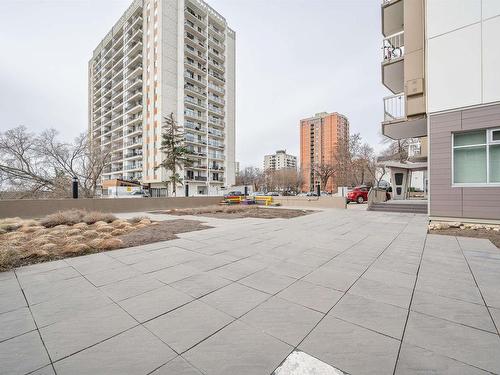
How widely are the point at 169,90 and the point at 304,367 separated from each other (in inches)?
1933

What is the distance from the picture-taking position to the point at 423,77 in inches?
388

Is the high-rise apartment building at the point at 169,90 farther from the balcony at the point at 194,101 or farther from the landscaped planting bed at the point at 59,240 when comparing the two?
the landscaped planting bed at the point at 59,240

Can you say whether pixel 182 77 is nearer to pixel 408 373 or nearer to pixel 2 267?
pixel 2 267

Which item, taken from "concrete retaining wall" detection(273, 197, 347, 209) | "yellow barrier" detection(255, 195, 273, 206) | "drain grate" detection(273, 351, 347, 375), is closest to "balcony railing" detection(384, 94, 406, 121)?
"concrete retaining wall" detection(273, 197, 347, 209)

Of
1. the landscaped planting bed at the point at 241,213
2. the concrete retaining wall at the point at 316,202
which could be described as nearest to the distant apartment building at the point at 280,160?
the concrete retaining wall at the point at 316,202

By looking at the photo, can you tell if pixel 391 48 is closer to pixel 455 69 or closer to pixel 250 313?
pixel 455 69

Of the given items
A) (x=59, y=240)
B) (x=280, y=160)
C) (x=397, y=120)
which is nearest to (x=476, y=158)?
(x=397, y=120)

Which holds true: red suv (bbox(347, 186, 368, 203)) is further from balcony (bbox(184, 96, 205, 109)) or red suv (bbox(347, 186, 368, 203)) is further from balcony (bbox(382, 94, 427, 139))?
balcony (bbox(184, 96, 205, 109))

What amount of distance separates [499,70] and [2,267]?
1465cm

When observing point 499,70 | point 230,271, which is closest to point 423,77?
point 499,70

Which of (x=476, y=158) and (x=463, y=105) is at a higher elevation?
(x=463, y=105)

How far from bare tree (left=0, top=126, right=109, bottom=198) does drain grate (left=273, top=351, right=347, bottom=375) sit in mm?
24998

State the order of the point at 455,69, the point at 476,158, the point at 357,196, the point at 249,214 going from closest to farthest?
the point at 476,158
the point at 455,69
the point at 249,214
the point at 357,196

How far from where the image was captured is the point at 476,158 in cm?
828
